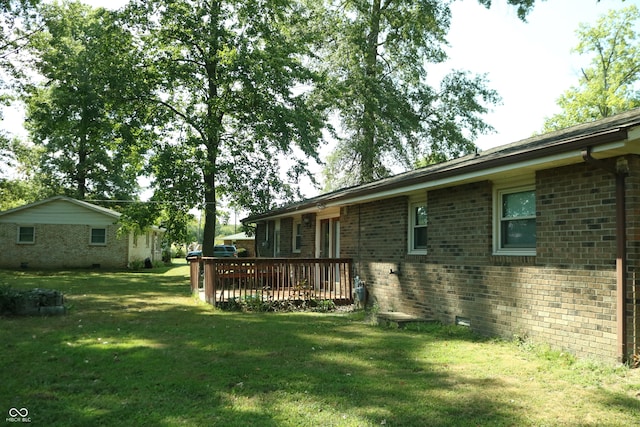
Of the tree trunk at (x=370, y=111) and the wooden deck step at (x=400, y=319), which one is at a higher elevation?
the tree trunk at (x=370, y=111)

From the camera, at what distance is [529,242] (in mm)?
7652

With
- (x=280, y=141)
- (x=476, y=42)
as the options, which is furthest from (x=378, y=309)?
(x=280, y=141)

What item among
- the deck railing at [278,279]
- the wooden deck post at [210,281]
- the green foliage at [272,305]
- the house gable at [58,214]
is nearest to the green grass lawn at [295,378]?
the green foliage at [272,305]

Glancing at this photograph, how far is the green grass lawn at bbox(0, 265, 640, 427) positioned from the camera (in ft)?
14.2

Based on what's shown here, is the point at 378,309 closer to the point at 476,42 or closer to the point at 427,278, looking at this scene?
the point at 427,278

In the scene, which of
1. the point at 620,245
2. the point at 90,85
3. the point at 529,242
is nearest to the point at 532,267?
the point at 529,242

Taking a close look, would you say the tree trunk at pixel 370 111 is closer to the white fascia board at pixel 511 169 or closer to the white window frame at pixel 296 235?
the white window frame at pixel 296 235

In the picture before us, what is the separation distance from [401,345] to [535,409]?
2.96 m

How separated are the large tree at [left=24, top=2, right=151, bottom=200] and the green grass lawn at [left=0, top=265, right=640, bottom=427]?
48.1ft

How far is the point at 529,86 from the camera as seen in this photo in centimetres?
1902

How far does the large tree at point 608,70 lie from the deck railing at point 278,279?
31790 millimetres

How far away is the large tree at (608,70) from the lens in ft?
118

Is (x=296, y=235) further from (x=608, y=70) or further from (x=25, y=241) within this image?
(x=608, y=70)

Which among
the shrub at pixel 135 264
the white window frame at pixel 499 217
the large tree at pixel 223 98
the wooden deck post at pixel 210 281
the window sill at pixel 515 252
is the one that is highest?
the large tree at pixel 223 98
